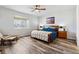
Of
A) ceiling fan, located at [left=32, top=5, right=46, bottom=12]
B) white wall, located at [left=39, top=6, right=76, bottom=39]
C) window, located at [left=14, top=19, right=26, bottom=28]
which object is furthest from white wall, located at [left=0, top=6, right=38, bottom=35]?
white wall, located at [left=39, top=6, right=76, bottom=39]

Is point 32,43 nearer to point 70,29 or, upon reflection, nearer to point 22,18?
point 22,18

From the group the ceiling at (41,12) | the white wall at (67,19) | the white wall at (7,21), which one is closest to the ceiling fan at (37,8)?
the ceiling at (41,12)

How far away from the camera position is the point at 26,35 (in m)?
2.85

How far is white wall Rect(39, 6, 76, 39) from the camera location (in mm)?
2939

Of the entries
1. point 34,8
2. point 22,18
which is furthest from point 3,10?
point 34,8

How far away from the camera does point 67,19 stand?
3646mm

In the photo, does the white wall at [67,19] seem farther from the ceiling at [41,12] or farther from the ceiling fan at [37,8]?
the ceiling fan at [37,8]

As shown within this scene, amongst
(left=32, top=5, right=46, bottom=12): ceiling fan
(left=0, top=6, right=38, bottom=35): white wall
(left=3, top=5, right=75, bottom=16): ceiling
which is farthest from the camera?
(left=32, top=5, right=46, bottom=12): ceiling fan

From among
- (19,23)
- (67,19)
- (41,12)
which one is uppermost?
(41,12)

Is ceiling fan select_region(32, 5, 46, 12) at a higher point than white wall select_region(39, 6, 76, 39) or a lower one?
higher

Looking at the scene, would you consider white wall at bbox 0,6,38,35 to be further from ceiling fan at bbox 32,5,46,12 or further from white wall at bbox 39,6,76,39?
white wall at bbox 39,6,76,39

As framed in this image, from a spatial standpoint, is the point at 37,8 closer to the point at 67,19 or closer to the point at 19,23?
the point at 19,23

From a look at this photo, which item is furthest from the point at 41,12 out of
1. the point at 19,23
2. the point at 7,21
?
the point at 7,21

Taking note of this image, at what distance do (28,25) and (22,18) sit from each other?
1.10 feet
